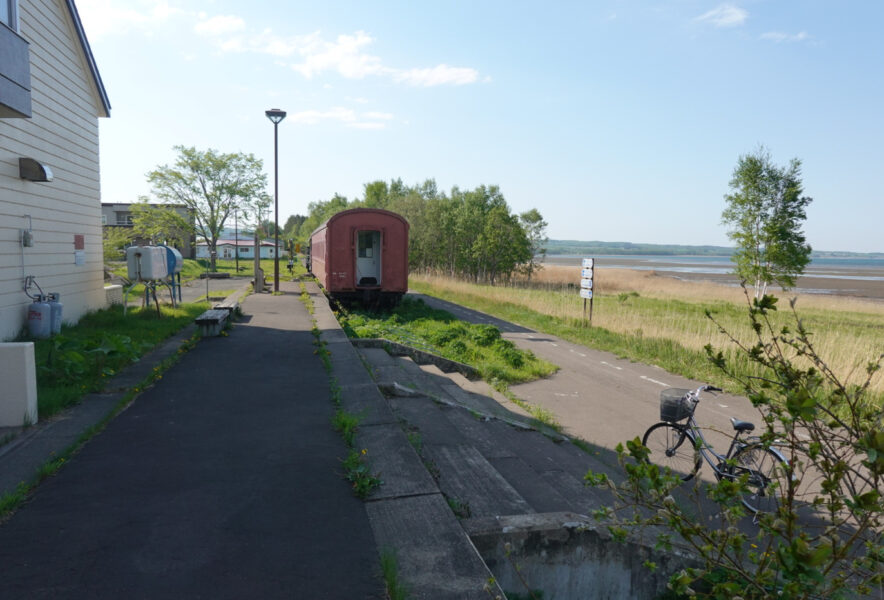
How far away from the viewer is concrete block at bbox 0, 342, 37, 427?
579cm

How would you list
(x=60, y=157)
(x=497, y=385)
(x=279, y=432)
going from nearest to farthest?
(x=279, y=432) → (x=497, y=385) → (x=60, y=157)

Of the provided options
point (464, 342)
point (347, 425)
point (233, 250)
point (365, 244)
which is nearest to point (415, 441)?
point (347, 425)

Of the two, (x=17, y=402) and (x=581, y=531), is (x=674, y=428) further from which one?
(x=17, y=402)

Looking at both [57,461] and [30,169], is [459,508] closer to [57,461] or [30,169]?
[57,461]

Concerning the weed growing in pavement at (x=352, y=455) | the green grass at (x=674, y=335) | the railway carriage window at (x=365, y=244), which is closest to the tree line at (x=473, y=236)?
the green grass at (x=674, y=335)

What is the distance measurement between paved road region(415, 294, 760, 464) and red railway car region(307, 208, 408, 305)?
6.04 meters

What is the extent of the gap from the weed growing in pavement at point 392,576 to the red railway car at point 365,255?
51.3 feet

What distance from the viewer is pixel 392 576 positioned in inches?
122

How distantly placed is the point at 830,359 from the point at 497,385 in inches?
250

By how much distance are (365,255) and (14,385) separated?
14173 mm

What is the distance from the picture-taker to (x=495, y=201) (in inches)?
2037

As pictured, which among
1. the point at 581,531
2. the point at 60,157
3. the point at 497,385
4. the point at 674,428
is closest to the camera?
the point at 581,531

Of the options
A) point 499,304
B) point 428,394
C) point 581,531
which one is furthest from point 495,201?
point 581,531

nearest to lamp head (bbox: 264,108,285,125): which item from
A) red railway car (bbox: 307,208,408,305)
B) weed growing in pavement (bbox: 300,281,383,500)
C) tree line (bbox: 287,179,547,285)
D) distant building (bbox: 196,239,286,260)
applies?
red railway car (bbox: 307,208,408,305)
